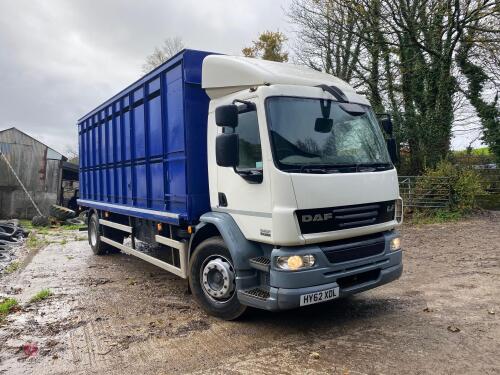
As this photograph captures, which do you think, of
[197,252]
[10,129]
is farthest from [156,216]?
[10,129]

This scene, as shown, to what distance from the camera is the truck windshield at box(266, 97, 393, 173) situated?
4.12 m

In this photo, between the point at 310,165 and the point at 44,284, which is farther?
the point at 44,284

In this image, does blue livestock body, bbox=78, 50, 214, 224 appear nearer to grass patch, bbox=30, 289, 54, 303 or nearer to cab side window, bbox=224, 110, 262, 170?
cab side window, bbox=224, 110, 262, 170

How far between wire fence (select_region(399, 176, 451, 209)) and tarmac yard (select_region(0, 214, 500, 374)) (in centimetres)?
651

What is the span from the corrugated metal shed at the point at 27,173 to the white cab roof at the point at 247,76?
18445mm

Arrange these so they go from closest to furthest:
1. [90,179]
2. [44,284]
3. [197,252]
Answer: [197,252] → [44,284] → [90,179]

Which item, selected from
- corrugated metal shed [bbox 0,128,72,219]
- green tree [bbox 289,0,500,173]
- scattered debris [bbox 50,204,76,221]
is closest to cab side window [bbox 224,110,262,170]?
green tree [bbox 289,0,500,173]

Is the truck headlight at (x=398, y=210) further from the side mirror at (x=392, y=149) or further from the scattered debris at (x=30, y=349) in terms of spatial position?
the scattered debris at (x=30, y=349)

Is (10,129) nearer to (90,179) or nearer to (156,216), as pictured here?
(90,179)

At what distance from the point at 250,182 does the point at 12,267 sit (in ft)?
21.3

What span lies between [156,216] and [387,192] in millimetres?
3115

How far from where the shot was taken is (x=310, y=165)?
412 centimetres

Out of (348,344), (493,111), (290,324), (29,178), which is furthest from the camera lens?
(29,178)

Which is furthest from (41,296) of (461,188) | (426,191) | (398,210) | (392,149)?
(461,188)
